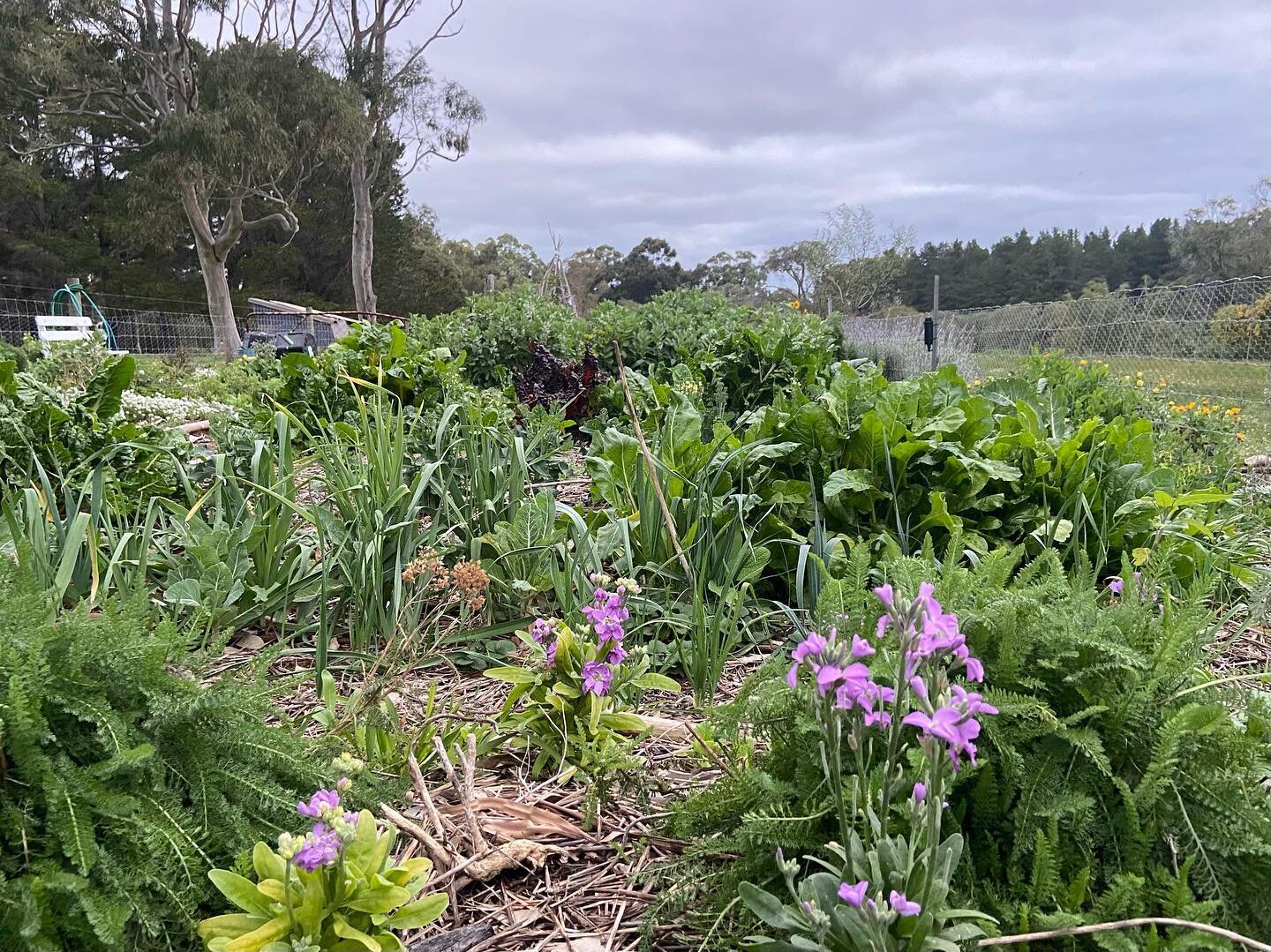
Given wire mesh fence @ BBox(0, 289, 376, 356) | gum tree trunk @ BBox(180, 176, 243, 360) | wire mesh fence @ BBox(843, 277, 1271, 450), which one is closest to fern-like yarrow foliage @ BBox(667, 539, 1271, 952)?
wire mesh fence @ BBox(843, 277, 1271, 450)

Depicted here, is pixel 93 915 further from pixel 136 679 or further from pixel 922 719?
pixel 922 719

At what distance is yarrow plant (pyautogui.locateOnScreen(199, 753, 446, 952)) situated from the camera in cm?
88

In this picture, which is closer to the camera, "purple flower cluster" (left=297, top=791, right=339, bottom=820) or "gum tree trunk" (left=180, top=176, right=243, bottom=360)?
"purple flower cluster" (left=297, top=791, right=339, bottom=820)

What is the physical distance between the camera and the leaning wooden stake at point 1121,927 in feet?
2.77

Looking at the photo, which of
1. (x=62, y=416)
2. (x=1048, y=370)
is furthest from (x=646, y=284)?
(x=62, y=416)

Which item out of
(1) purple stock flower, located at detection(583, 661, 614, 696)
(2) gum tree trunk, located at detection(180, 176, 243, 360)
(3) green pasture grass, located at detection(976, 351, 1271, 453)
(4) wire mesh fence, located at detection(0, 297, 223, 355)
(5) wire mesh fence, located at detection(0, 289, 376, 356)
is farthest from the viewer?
(2) gum tree trunk, located at detection(180, 176, 243, 360)

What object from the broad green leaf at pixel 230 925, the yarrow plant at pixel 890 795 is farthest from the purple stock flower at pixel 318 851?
the yarrow plant at pixel 890 795

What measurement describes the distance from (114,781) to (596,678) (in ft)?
2.60

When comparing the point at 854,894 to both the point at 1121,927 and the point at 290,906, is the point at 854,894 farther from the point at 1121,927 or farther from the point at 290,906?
the point at 290,906

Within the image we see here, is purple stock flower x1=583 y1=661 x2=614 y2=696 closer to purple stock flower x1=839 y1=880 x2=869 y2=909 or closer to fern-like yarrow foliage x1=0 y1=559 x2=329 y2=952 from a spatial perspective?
fern-like yarrow foliage x1=0 y1=559 x2=329 y2=952

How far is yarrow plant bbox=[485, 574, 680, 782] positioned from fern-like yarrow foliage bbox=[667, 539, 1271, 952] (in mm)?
376

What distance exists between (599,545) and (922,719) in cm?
172

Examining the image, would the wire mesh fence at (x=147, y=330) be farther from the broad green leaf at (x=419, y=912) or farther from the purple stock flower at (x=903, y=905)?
the purple stock flower at (x=903, y=905)

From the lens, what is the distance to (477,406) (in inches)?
158
